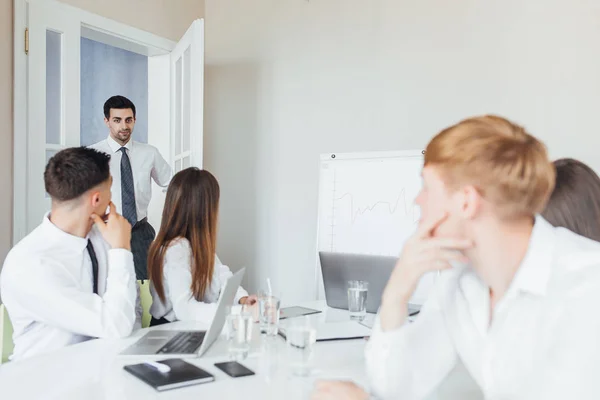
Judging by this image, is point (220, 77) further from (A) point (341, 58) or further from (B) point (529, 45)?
(B) point (529, 45)

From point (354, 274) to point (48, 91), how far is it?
6.93 feet

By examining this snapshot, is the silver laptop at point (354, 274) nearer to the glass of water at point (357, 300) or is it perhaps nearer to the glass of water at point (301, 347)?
the glass of water at point (357, 300)

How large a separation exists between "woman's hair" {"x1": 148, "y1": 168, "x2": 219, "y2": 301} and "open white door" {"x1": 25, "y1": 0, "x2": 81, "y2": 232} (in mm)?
1247

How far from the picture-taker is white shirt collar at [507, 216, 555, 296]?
96 cm

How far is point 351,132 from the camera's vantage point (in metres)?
3.49

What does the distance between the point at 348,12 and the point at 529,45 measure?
1.15 m

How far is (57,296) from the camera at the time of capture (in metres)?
1.56

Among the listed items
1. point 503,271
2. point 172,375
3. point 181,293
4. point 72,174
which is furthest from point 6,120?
point 503,271

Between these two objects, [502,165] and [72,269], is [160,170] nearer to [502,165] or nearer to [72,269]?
[72,269]

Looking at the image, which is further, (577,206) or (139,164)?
(139,164)

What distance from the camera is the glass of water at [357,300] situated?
1.86 meters

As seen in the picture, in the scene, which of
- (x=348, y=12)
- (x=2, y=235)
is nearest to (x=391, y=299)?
(x=2, y=235)

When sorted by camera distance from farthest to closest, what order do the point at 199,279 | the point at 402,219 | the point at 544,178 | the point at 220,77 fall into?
the point at 220,77, the point at 402,219, the point at 199,279, the point at 544,178

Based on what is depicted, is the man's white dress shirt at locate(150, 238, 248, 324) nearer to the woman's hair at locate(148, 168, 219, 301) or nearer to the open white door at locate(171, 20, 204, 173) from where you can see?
the woman's hair at locate(148, 168, 219, 301)
